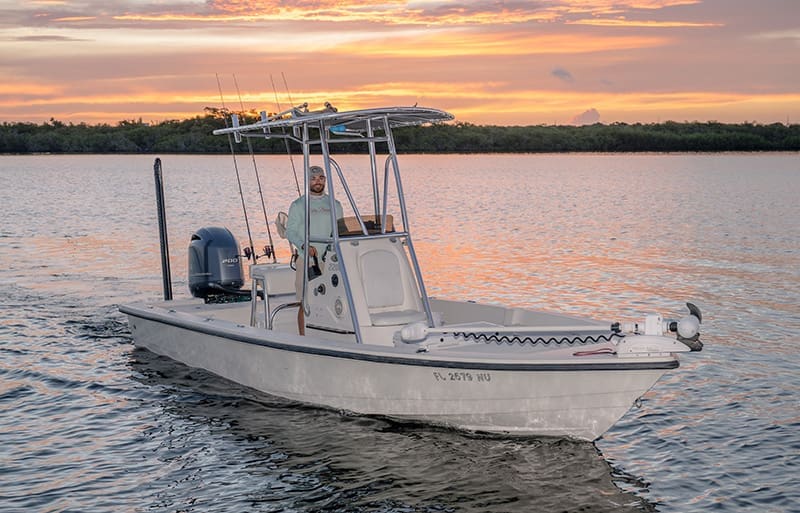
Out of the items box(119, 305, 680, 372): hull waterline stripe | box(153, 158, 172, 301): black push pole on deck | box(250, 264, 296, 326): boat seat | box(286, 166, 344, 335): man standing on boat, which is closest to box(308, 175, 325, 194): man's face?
box(286, 166, 344, 335): man standing on boat

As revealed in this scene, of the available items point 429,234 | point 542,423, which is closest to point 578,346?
point 542,423

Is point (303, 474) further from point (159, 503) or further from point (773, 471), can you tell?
point (773, 471)

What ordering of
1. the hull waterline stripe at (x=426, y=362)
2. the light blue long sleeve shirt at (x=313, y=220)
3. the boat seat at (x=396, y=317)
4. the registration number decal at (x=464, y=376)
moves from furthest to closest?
the light blue long sleeve shirt at (x=313, y=220)
the boat seat at (x=396, y=317)
the registration number decal at (x=464, y=376)
the hull waterline stripe at (x=426, y=362)

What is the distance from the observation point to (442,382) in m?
9.59

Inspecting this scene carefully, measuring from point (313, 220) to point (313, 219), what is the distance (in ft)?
0.04

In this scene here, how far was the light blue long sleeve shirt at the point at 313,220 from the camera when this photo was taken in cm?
1092

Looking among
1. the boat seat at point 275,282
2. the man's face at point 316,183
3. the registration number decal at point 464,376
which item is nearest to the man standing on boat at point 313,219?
the man's face at point 316,183

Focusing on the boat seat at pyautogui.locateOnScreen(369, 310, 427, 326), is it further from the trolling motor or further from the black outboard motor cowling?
the black outboard motor cowling

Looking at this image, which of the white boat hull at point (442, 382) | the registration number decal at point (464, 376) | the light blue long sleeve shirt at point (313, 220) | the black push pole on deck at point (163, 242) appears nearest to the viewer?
the white boat hull at point (442, 382)

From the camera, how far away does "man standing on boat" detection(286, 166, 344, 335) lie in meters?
10.9

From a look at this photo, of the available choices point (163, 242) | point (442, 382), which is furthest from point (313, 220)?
point (163, 242)

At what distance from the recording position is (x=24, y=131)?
480ft

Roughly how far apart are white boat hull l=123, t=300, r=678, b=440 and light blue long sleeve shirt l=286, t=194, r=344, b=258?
1106 millimetres

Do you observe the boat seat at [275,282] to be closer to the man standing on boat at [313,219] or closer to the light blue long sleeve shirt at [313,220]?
the man standing on boat at [313,219]
